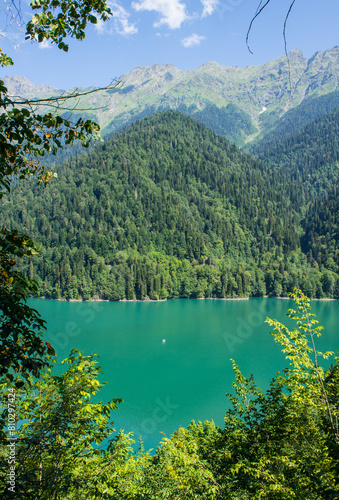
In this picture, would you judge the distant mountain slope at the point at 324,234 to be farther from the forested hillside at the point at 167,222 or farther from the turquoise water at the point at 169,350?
the turquoise water at the point at 169,350

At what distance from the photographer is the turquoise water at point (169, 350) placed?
1163 inches

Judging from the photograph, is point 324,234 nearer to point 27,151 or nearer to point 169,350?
point 169,350

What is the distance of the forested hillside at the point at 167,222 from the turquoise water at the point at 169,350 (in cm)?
1358

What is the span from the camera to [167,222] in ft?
397

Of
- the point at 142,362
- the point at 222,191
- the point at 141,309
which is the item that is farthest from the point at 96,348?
the point at 222,191

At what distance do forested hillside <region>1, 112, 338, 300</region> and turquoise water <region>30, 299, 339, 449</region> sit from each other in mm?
13580

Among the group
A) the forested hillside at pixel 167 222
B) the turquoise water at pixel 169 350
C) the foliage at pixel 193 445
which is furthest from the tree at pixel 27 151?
the forested hillside at pixel 167 222

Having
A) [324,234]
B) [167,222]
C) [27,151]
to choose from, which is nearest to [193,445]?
[27,151]

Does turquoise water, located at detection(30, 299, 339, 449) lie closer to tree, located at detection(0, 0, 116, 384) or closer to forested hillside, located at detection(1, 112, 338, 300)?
forested hillside, located at detection(1, 112, 338, 300)

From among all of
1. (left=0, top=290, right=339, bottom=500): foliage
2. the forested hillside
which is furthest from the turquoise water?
(left=0, top=290, right=339, bottom=500): foliage

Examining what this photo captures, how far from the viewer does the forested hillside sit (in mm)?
96125

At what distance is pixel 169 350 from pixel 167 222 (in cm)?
7787

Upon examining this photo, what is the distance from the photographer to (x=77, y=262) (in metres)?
98.2

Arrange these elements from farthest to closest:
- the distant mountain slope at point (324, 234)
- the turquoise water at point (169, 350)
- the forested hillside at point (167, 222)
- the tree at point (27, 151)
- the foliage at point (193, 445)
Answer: the distant mountain slope at point (324, 234) < the forested hillside at point (167, 222) < the turquoise water at point (169, 350) < the foliage at point (193, 445) < the tree at point (27, 151)
